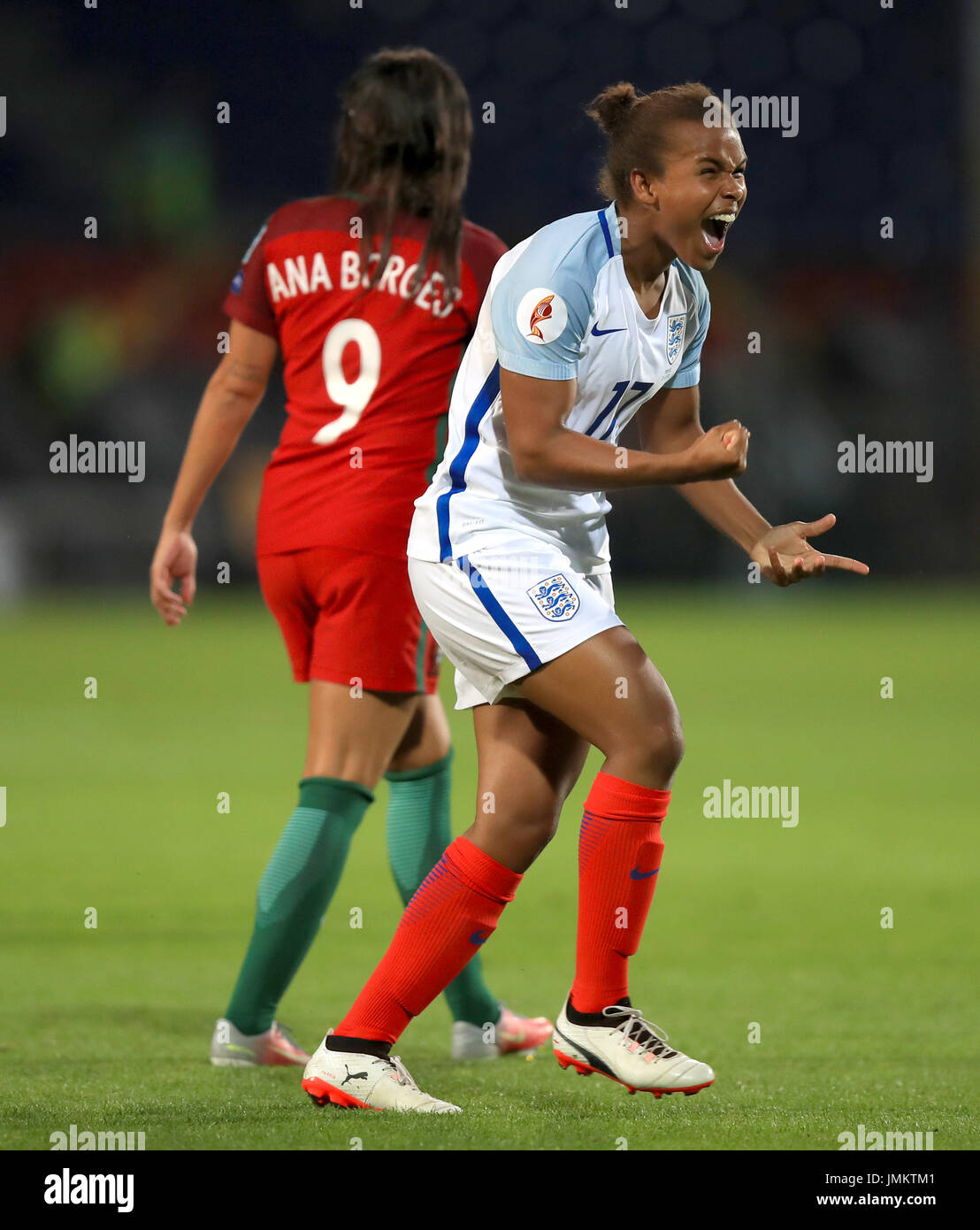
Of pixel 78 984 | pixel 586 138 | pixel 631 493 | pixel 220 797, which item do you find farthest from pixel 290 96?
pixel 78 984

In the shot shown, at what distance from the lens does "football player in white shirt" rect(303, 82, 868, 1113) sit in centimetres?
305

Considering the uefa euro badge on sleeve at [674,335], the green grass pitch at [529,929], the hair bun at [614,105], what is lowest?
the green grass pitch at [529,929]

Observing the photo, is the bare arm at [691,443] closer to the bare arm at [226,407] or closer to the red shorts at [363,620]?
the red shorts at [363,620]

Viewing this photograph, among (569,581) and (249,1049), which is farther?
(249,1049)

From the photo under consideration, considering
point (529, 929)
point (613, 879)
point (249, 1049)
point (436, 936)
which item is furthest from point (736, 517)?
point (529, 929)

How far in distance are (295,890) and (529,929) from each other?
190 centimetres

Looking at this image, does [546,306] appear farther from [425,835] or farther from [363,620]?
[425,835]

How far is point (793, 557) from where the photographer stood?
3.12 m

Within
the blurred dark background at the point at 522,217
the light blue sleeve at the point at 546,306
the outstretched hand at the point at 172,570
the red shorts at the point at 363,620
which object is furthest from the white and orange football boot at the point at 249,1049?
the blurred dark background at the point at 522,217

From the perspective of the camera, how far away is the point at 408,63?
382 centimetres

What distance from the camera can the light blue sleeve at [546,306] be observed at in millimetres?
3018

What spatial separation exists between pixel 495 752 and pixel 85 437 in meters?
19.5

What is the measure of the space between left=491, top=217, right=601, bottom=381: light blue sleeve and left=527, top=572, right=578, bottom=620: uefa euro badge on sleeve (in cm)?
38

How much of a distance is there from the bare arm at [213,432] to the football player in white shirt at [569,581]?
2.46 ft
